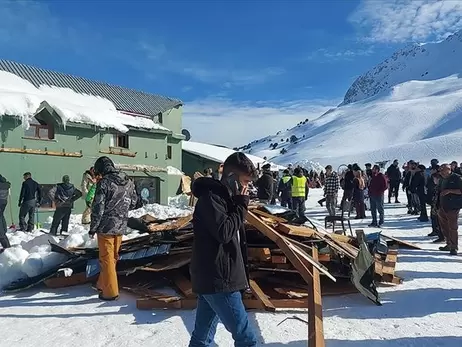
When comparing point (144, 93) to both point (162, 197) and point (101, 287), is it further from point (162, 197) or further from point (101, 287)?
point (101, 287)

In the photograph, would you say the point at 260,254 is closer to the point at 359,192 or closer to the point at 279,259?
the point at 279,259

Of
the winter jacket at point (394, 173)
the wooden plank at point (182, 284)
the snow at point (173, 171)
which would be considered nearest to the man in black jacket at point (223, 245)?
the wooden plank at point (182, 284)

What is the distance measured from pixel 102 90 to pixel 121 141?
5.40 metres

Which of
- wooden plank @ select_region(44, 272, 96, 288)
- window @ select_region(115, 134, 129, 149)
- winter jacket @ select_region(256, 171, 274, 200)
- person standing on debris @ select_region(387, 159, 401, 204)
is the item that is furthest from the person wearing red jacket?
window @ select_region(115, 134, 129, 149)

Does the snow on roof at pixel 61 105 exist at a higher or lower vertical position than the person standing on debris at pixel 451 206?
higher

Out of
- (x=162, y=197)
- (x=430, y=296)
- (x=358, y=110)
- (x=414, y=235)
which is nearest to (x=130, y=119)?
(x=162, y=197)

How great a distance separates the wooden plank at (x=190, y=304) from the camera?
516 centimetres

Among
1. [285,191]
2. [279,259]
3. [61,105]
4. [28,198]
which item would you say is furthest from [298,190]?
[61,105]

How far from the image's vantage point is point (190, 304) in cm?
525

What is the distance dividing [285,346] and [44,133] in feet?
52.0

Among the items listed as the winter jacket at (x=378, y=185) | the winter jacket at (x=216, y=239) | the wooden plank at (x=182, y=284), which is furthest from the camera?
the winter jacket at (x=378, y=185)

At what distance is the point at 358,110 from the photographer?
495ft

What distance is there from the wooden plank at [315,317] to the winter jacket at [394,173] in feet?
50.8

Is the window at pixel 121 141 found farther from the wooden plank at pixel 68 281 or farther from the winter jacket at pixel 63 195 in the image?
the wooden plank at pixel 68 281
